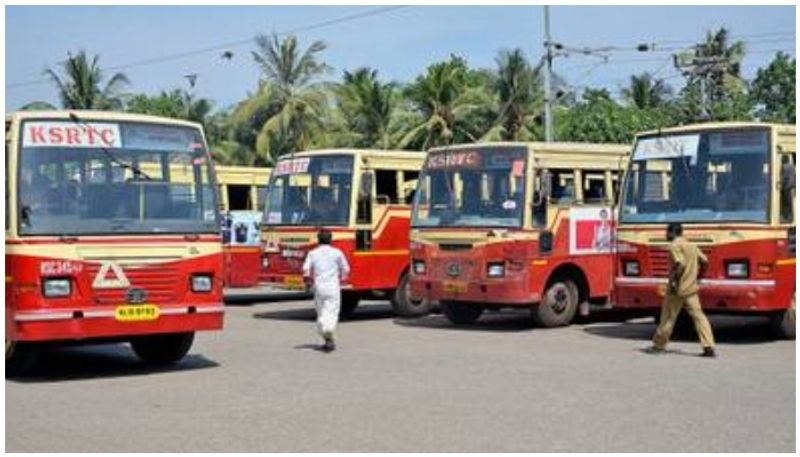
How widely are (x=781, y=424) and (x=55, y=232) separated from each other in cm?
644

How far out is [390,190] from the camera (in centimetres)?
1891

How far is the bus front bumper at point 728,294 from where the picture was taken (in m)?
13.8

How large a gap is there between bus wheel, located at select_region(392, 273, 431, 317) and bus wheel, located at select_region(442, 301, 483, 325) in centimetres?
105

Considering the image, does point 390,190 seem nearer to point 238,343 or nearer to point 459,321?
point 459,321

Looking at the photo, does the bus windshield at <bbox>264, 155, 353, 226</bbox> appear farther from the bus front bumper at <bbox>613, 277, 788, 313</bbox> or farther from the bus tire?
the bus tire

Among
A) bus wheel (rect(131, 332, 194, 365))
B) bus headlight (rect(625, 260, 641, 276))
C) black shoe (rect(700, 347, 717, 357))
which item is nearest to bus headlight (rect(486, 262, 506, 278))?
bus headlight (rect(625, 260, 641, 276))

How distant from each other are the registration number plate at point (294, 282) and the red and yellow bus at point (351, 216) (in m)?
0.02

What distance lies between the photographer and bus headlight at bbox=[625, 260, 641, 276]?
14.8 metres

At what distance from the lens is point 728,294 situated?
1394 centimetres

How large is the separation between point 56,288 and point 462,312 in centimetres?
795

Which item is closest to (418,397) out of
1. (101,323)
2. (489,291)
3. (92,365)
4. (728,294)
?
(101,323)

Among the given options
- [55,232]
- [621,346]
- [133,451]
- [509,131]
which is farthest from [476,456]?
[509,131]

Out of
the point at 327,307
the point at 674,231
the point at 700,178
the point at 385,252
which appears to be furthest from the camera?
the point at 385,252

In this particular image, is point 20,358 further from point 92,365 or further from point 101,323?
point 92,365
